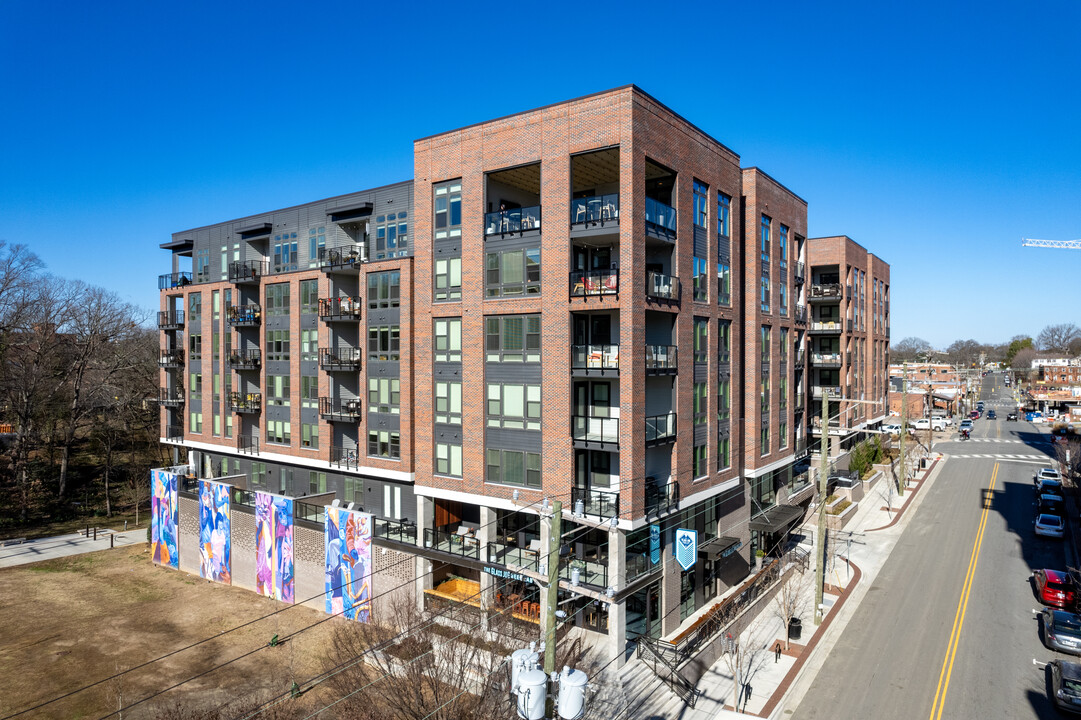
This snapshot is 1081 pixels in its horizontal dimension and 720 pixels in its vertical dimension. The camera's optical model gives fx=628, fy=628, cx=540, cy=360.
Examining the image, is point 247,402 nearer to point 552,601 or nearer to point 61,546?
point 61,546

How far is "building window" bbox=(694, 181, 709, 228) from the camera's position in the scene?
28.3 m

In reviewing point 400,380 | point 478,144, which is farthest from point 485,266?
point 400,380

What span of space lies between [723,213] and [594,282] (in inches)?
410

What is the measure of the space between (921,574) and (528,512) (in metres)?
23.3

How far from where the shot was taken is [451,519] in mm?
29953

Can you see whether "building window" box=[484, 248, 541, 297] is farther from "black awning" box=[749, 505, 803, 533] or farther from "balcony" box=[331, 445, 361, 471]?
"black awning" box=[749, 505, 803, 533]

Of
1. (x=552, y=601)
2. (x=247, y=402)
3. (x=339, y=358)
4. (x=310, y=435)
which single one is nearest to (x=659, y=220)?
(x=552, y=601)

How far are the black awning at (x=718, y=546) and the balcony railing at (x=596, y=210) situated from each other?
15.4 meters

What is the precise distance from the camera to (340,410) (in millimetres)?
35062

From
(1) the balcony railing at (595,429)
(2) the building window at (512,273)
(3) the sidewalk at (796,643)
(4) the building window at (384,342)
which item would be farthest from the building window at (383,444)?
(3) the sidewalk at (796,643)

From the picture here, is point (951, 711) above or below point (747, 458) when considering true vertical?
below

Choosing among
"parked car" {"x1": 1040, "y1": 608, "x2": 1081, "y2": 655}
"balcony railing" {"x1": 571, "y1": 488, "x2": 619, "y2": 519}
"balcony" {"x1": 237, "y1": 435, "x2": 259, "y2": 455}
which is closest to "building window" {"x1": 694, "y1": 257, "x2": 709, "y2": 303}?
"balcony railing" {"x1": 571, "y1": 488, "x2": 619, "y2": 519}

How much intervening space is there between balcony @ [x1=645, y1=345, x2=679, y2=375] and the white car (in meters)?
31.2

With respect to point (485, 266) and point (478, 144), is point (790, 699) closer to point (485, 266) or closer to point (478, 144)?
point (485, 266)
